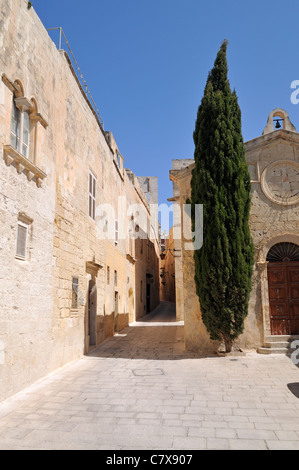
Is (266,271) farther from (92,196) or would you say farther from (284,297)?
(92,196)

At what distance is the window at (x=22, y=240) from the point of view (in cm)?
Answer: 629

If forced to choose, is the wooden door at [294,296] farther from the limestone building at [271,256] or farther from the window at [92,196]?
the window at [92,196]

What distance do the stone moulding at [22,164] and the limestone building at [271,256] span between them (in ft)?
16.4

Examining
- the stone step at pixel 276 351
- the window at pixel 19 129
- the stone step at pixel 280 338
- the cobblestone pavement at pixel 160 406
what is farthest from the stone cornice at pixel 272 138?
the window at pixel 19 129

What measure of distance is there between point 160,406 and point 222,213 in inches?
211

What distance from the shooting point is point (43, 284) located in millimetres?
7234

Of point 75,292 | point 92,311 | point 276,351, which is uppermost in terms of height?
point 75,292

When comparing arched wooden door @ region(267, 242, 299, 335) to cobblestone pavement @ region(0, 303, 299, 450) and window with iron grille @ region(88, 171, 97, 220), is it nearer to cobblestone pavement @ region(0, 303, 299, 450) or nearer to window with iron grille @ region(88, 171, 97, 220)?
cobblestone pavement @ region(0, 303, 299, 450)

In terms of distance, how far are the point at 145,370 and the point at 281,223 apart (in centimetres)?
556

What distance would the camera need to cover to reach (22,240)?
645cm

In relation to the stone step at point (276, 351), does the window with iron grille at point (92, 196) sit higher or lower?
higher

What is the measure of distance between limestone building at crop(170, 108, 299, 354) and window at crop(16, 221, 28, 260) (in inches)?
199

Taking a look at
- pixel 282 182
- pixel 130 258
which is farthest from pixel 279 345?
pixel 130 258

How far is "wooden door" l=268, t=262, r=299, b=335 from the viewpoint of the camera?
962cm
